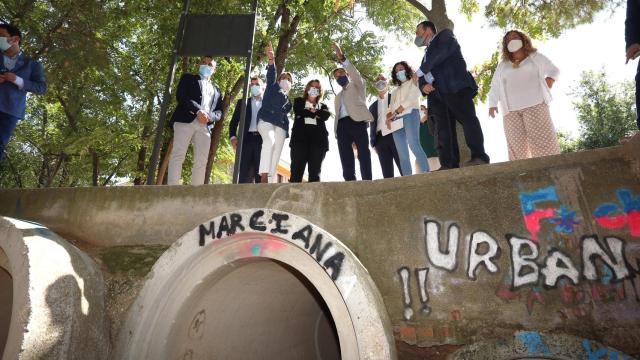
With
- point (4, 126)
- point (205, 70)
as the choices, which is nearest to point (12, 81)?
point (4, 126)

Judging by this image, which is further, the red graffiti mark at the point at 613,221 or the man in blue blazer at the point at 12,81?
the man in blue blazer at the point at 12,81

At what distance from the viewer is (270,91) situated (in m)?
5.45

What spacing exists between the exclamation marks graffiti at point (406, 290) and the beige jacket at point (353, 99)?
258 cm

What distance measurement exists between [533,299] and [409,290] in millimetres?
861

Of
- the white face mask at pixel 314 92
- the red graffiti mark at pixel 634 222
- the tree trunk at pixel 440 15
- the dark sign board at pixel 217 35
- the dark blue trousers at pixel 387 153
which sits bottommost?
the red graffiti mark at pixel 634 222

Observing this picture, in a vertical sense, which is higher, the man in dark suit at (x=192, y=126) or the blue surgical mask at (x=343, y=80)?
the blue surgical mask at (x=343, y=80)

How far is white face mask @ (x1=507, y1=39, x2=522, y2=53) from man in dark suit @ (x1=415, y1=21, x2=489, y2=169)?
471mm

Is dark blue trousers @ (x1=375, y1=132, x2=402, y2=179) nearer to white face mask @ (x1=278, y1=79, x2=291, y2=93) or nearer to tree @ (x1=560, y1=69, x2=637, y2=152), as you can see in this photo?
white face mask @ (x1=278, y1=79, x2=291, y2=93)

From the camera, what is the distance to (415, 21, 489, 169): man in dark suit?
4.06 meters

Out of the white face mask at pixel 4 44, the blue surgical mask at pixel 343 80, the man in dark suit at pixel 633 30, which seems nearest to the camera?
the man in dark suit at pixel 633 30

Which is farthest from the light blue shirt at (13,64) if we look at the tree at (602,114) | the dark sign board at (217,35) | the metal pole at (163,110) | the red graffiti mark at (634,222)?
the tree at (602,114)

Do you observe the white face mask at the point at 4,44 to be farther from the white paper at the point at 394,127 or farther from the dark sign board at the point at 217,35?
the white paper at the point at 394,127

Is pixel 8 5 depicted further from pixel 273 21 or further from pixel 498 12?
pixel 498 12

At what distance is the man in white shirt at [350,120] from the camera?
5.22 metres
